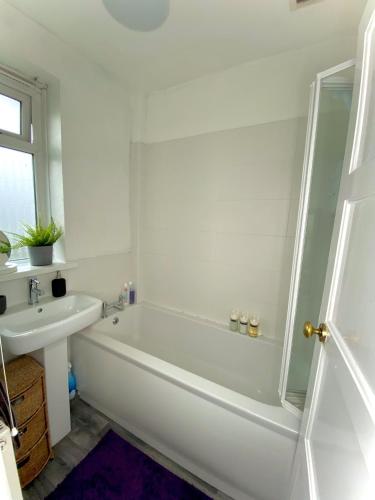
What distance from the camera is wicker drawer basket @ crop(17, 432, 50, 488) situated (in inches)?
42.8

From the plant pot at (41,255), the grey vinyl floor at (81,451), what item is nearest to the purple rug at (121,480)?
the grey vinyl floor at (81,451)

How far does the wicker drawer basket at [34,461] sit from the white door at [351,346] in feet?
4.08

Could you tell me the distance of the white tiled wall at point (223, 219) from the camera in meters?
1.54

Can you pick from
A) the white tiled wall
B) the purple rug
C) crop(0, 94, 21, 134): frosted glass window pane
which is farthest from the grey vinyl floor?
crop(0, 94, 21, 134): frosted glass window pane

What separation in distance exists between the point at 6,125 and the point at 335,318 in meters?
2.01

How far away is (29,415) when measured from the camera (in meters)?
1.11

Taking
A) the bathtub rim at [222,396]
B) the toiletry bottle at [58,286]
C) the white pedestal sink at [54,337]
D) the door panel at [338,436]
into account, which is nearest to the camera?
the door panel at [338,436]

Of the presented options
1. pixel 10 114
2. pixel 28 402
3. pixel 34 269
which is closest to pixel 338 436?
pixel 28 402

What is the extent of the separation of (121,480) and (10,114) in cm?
224

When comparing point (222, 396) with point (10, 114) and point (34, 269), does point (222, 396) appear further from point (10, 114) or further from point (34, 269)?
point (10, 114)

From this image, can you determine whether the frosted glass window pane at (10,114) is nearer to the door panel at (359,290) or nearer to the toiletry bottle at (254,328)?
the door panel at (359,290)

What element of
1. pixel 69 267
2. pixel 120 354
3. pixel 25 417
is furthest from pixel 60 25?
pixel 25 417

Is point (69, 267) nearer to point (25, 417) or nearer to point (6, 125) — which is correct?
point (25, 417)

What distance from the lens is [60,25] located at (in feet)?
4.15
